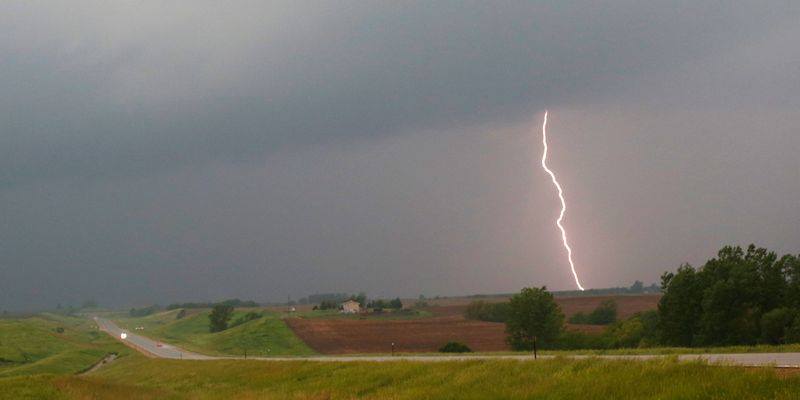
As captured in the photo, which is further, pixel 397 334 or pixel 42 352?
pixel 42 352

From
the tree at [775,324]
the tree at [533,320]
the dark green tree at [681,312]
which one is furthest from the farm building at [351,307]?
the tree at [775,324]

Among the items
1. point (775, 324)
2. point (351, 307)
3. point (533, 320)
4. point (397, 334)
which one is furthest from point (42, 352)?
point (775, 324)

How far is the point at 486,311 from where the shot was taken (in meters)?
153

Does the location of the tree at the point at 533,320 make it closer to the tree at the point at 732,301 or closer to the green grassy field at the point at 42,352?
the tree at the point at 732,301

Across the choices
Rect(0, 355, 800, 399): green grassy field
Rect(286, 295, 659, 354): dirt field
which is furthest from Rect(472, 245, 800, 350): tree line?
Rect(0, 355, 800, 399): green grassy field

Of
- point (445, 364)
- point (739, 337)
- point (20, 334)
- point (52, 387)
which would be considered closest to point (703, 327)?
point (739, 337)

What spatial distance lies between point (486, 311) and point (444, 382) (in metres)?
127

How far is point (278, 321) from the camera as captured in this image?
136 m

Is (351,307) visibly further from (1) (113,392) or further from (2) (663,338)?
(1) (113,392)

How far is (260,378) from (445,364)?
16.6 m

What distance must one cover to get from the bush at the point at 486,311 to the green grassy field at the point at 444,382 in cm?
9752

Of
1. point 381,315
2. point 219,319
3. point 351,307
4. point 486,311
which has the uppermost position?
point 351,307

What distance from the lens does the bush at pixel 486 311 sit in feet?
485

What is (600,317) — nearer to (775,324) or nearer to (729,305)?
(729,305)
